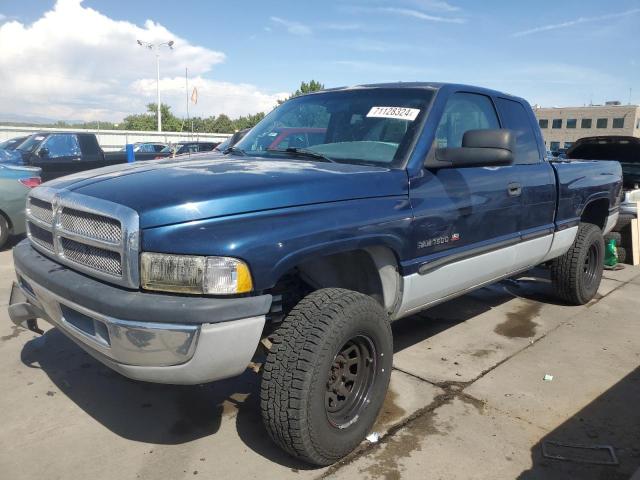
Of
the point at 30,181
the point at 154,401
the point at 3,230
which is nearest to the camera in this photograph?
the point at 154,401

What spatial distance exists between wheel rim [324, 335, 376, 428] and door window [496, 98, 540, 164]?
2171 mm

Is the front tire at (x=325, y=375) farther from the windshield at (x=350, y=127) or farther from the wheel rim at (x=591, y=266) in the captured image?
the wheel rim at (x=591, y=266)

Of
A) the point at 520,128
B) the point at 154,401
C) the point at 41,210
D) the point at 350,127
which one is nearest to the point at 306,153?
the point at 350,127

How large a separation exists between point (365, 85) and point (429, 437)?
2369mm

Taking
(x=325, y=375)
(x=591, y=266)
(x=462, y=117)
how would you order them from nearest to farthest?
(x=325, y=375)
(x=462, y=117)
(x=591, y=266)

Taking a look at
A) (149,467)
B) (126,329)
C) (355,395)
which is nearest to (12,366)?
(149,467)

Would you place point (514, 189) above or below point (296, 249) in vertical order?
above

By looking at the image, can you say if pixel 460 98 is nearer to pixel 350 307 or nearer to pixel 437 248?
pixel 437 248

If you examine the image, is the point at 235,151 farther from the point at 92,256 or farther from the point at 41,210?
the point at 92,256

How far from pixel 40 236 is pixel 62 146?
776 centimetres

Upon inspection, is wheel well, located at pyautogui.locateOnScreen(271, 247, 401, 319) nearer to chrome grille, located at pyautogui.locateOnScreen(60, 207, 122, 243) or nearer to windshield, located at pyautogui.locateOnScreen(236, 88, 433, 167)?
windshield, located at pyautogui.locateOnScreen(236, 88, 433, 167)

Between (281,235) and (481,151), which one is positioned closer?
(281,235)

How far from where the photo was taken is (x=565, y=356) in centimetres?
395

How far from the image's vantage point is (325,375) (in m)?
2.38
